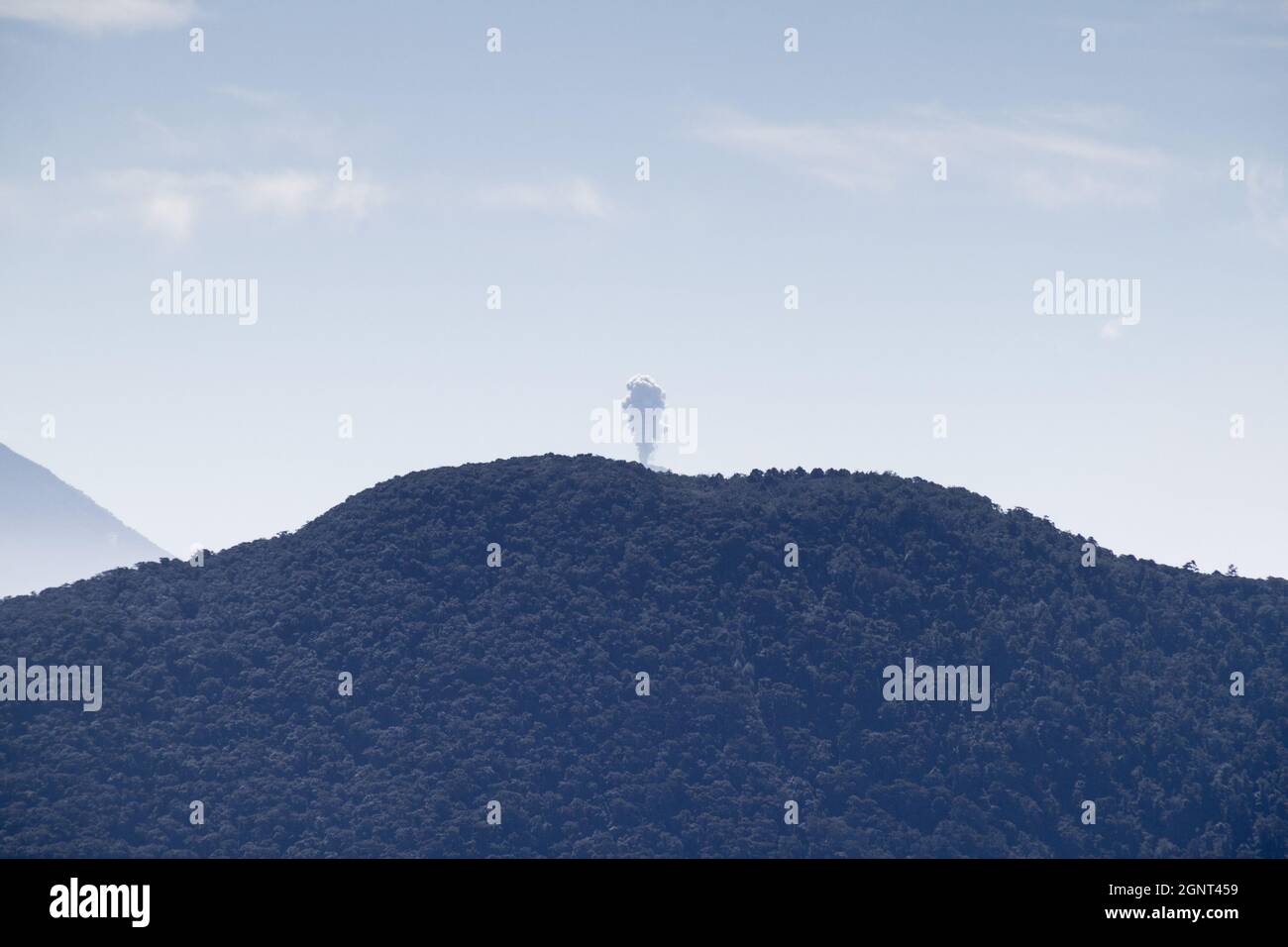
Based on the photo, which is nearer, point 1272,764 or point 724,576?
point 1272,764

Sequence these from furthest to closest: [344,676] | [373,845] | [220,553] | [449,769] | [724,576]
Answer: [220,553], [724,576], [344,676], [449,769], [373,845]

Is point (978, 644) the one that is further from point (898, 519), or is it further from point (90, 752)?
point (90, 752)
